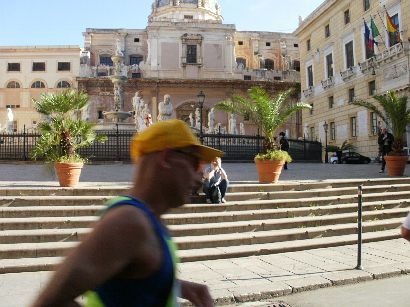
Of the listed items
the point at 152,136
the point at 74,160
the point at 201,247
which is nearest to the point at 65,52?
the point at 74,160

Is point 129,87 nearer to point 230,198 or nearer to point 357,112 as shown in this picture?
point 357,112

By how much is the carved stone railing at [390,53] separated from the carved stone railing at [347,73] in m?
3.48

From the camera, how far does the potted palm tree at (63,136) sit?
10000 millimetres

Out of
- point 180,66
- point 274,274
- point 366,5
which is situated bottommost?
point 274,274

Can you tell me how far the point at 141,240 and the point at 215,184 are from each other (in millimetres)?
8037

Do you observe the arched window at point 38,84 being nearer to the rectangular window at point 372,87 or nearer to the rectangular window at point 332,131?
the rectangular window at point 332,131

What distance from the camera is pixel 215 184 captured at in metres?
9.25

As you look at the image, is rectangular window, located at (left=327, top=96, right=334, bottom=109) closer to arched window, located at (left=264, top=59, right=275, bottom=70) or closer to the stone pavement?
arched window, located at (left=264, top=59, right=275, bottom=70)

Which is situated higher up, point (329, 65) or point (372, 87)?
point (329, 65)

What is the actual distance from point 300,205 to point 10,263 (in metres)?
6.09

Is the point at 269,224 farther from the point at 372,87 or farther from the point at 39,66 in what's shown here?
the point at 39,66

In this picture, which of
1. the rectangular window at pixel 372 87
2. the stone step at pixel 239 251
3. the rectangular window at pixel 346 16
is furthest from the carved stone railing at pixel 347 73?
the stone step at pixel 239 251

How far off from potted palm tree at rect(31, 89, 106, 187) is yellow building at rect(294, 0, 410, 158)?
22.8 m

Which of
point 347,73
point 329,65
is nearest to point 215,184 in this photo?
point 347,73
